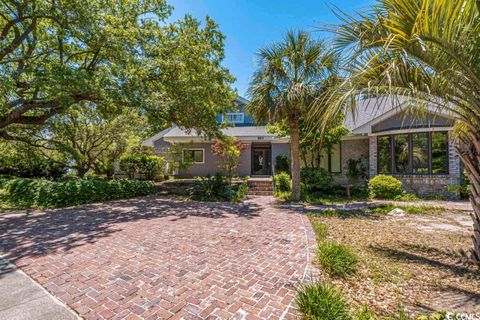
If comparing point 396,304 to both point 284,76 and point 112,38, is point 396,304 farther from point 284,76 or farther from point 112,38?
point 112,38

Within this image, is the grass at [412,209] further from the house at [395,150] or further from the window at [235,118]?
the window at [235,118]

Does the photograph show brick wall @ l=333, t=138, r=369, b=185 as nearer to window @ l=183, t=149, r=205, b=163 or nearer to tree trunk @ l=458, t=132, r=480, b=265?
window @ l=183, t=149, r=205, b=163

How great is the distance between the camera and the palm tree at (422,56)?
2.95 m

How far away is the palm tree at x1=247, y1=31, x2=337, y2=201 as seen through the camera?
32.7 feet

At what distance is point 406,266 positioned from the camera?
4.29 meters

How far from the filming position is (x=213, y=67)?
1173cm

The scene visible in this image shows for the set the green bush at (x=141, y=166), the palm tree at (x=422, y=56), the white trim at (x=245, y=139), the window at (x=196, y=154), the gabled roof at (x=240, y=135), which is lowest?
the green bush at (x=141, y=166)

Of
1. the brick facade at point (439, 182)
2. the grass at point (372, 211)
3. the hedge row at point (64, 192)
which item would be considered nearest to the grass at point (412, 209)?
the grass at point (372, 211)

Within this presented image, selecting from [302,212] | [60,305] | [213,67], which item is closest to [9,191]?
[213,67]

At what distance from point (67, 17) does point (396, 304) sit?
12.4 metres

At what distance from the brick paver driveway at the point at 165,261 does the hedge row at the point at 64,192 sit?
2.01 metres

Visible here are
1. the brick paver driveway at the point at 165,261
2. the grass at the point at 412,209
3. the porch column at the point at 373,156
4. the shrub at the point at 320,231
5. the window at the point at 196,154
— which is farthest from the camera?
the window at the point at 196,154

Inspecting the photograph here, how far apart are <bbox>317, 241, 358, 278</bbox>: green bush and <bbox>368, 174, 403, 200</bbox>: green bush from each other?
30.4ft

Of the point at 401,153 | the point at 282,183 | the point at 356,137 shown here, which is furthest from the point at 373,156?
the point at 282,183
